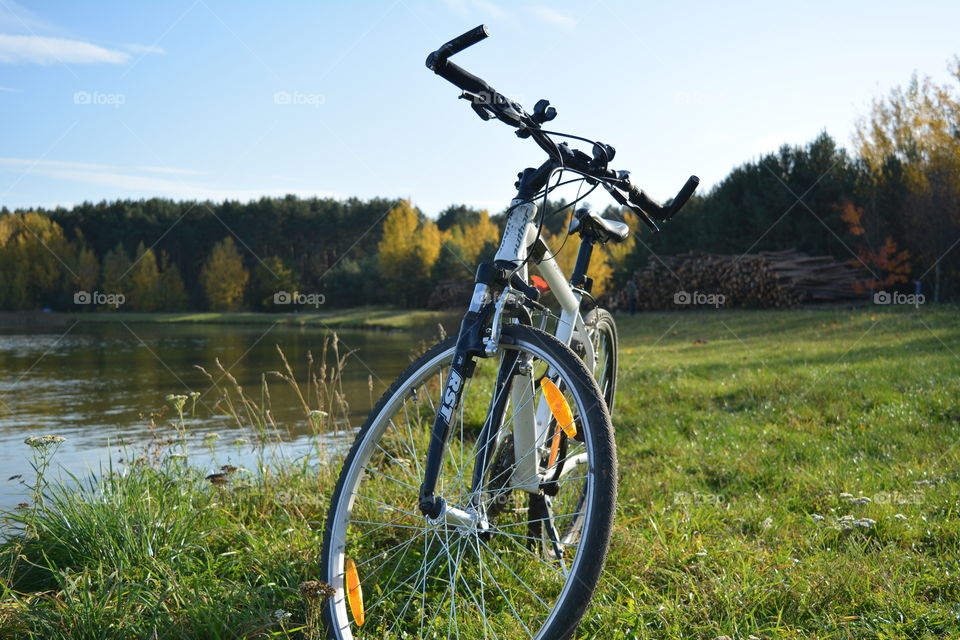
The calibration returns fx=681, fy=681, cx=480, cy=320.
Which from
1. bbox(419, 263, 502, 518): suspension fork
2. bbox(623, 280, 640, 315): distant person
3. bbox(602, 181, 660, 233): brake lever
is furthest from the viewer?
bbox(623, 280, 640, 315): distant person

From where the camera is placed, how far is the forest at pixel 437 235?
19.8 metres

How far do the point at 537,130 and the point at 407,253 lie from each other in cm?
3546

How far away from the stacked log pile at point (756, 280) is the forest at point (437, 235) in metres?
0.93

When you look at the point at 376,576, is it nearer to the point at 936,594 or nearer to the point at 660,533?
the point at 660,533

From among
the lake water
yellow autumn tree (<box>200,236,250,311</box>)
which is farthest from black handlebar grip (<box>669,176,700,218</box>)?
yellow autumn tree (<box>200,236,250,311</box>)

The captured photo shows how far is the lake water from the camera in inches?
236

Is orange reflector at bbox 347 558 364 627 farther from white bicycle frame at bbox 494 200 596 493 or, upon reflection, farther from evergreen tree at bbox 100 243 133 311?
evergreen tree at bbox 100 243 133 311

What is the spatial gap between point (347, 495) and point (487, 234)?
3635 centimetres

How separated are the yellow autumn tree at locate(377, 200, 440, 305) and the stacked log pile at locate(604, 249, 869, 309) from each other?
16.3m

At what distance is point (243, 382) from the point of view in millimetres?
11516

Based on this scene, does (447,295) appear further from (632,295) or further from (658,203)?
(658,203)

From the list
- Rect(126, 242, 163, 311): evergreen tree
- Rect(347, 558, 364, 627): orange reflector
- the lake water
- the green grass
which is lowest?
the lake water

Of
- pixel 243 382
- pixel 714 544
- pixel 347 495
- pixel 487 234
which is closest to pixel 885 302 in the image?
pixel 243 382

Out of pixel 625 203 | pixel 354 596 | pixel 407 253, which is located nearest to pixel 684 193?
pixel 625 203
